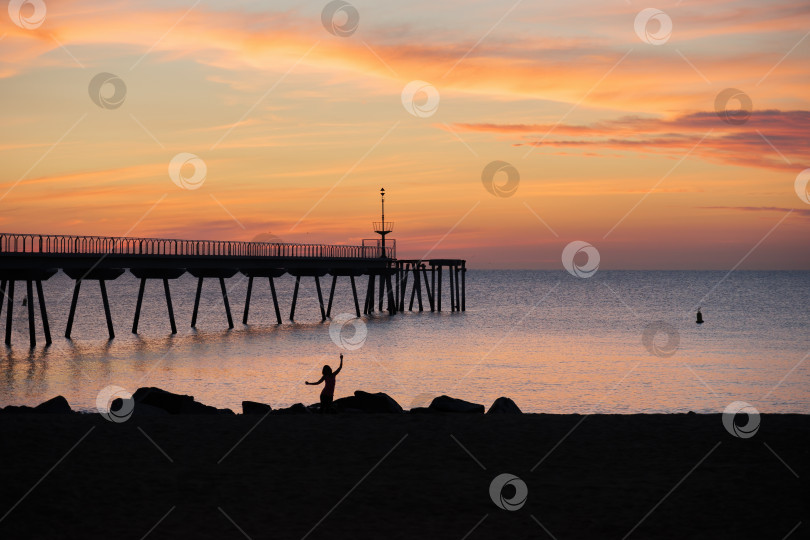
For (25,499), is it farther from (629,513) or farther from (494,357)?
(494,357)

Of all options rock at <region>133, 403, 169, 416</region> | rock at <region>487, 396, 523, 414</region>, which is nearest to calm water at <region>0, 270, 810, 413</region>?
rock at <region>487, 396, 523, 414</region>

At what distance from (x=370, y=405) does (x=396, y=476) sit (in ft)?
21.3

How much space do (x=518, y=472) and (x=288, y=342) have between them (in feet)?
134

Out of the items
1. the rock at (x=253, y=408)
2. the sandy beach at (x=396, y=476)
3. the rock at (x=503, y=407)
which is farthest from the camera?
the rock at (x=503, y=407)

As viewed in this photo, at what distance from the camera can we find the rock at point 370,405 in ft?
59.3

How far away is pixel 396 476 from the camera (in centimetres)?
1178

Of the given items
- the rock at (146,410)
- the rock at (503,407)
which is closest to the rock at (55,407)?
the rock at (146,410)

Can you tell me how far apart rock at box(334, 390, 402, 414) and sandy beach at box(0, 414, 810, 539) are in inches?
93.9

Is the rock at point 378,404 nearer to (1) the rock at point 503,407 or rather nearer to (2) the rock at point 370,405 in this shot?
(2) the rock at point 370,405

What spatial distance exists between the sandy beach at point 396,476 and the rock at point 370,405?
93.9 inches

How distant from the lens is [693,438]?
45.7 feet

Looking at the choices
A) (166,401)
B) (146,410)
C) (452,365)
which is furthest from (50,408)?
(452,365)

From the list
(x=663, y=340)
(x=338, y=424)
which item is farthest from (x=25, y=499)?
(x=663, y=340)

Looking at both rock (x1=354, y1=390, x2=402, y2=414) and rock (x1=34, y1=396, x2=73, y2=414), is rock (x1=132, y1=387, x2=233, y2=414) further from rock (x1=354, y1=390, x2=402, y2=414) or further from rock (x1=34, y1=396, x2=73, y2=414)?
rock (x1=354, y1=390, x2=402, y2=414)
